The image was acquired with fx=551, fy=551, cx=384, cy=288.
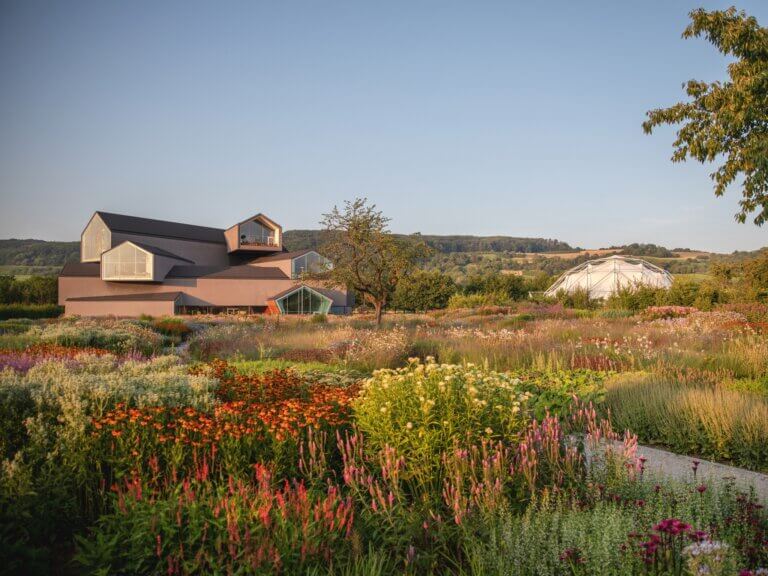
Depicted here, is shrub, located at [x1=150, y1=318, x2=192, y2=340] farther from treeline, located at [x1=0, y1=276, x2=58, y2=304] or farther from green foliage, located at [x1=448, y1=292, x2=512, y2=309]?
treeline, located at [x1=0, y1=276, x2=58, y2=304]

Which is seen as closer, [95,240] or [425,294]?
[425,294]

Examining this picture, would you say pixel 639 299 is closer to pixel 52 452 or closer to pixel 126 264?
pixel 52 452

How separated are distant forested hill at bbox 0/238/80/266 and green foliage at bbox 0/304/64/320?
64.2 metres

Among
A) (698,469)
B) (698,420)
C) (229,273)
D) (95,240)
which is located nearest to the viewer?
(698,469)

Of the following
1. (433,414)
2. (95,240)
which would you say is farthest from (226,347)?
(95,240)

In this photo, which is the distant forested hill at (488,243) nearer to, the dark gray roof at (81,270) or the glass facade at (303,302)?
the dark gray roof at (81,270)

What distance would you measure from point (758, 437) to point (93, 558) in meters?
6.23

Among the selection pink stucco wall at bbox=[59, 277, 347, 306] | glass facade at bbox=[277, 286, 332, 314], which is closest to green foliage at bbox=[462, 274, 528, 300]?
glass facade at bbox=[277, 286, 332, 314]

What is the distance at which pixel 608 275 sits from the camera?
5644 cm

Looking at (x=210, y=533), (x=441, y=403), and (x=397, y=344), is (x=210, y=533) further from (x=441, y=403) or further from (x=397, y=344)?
(x=397, y=344)

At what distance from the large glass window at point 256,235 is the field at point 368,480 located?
52.7 meters

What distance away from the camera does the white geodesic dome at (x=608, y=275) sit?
54562 mm

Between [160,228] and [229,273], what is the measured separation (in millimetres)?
12478

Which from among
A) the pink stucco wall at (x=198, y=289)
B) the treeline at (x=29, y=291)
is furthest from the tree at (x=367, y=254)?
the treeline at (x=29, y=291)
